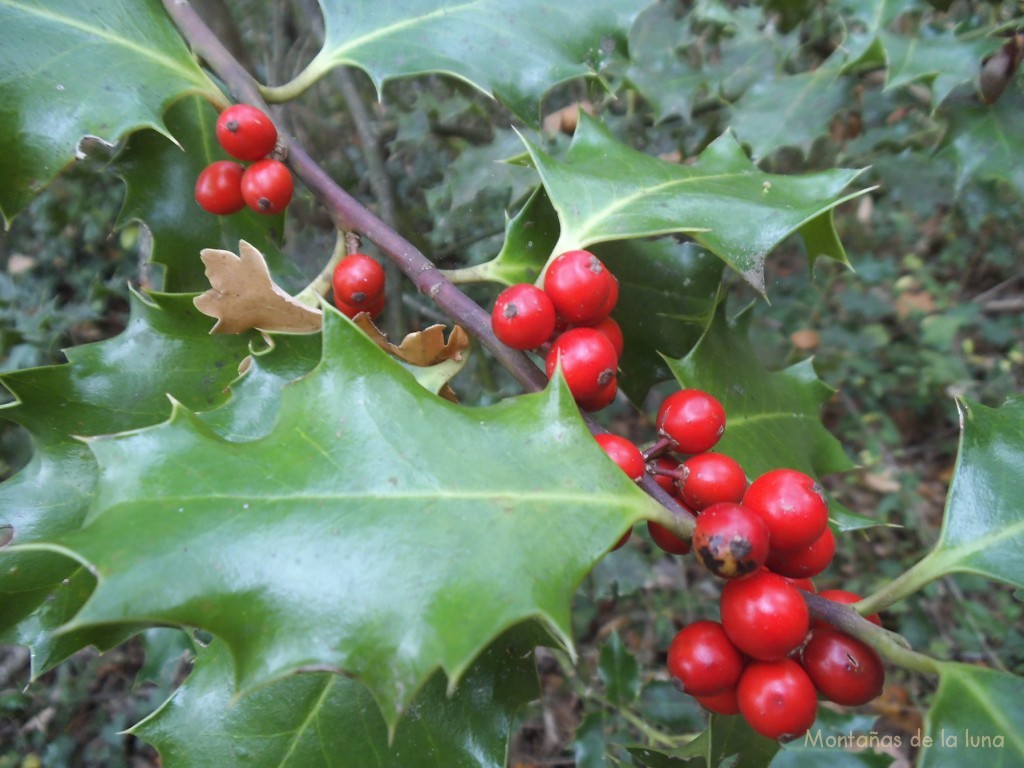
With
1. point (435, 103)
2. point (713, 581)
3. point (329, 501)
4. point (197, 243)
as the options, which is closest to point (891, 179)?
point (435, 103)

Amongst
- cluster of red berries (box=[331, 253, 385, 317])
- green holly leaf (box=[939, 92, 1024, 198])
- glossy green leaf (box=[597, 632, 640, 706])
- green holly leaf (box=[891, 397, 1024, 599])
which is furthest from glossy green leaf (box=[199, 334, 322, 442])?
green holly leaf (box=[939, 92, 1024, 198])

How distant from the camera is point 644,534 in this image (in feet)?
5.69

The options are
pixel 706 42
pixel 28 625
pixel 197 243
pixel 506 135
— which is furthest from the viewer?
pixel 706 42

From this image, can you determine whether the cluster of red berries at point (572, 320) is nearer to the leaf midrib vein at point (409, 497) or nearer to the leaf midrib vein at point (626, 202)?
the leaf midrib vein at point (626, 202)

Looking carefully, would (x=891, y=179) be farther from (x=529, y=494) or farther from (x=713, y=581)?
(x=529, y=494)

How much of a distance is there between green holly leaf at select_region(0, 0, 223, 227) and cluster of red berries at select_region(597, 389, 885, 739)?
2.86 feet

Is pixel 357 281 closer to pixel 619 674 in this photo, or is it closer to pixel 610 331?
pixel 610 331

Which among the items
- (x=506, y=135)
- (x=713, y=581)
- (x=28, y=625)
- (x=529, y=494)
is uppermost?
(x=529, y=494)

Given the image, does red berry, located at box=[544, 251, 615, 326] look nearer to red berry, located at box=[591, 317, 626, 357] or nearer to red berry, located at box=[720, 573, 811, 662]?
red berry, located at box=[591, 317, 626, 357]

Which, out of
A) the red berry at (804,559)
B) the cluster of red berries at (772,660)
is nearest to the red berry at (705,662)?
the cluster of red berries at (772,660)

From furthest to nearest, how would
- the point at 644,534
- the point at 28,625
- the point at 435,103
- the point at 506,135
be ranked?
the point at 435,103
the point at 506,135
the point at 644,534
the point at 28,625

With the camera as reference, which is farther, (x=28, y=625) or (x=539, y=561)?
(x=28, y=625)

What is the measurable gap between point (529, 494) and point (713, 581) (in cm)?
263

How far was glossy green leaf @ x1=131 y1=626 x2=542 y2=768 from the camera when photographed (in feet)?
2.91
